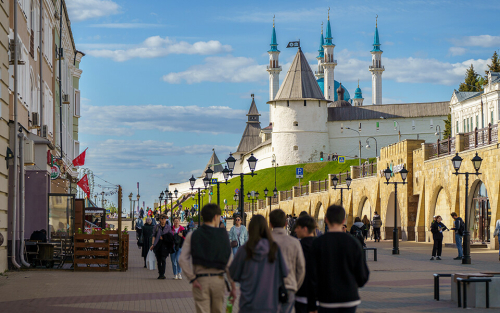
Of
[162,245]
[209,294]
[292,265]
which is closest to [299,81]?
[162,245]

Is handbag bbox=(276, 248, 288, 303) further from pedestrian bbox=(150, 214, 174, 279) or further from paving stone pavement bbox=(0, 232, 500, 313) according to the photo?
pedestrian bbox=(150, 214, 174, 279)

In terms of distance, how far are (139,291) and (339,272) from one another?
8.26 metres

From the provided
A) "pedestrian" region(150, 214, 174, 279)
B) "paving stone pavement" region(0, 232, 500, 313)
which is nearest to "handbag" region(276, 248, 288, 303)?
"paving stone pavement" region(0, 232, 500, 313)

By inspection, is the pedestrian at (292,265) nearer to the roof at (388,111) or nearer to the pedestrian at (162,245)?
the pedestrian at (162,245)

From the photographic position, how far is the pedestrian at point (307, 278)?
6328 millimetres

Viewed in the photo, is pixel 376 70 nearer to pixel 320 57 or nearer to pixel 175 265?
pixel 320 57

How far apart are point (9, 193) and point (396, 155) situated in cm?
2674

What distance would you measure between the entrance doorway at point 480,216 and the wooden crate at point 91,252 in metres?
17.1

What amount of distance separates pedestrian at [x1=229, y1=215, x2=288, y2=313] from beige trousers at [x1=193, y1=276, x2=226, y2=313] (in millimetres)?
791

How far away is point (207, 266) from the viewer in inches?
279

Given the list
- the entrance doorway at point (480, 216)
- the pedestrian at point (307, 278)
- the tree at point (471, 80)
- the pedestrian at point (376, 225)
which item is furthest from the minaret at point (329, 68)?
the pedestrian at point (307, 278)

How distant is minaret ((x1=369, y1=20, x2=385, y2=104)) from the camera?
135 meters

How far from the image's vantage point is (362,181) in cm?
4747

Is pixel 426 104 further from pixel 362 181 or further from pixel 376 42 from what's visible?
pixel 362 181
